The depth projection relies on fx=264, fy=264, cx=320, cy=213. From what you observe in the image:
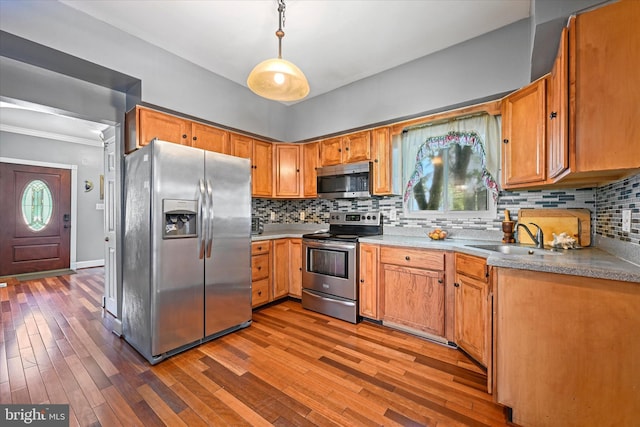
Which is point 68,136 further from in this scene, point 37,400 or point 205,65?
point 37,400

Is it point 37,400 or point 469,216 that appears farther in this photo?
point 469,216

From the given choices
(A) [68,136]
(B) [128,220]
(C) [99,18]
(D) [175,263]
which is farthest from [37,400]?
(A) [68,136]

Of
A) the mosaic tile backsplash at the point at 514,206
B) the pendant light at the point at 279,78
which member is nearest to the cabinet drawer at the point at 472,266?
the mosaic tile backsplash at the point at 514,206

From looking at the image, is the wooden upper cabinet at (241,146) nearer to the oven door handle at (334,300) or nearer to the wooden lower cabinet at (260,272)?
the wooden lower cabinet at (260,272)

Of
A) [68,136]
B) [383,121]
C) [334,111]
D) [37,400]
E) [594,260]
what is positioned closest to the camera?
[594,260]

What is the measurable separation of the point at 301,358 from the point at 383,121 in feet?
8.54

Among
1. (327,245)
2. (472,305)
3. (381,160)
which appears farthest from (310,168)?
(472,305)

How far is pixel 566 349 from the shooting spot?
1353 millimetres

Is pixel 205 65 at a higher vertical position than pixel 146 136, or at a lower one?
higher

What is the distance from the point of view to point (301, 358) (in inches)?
86.0

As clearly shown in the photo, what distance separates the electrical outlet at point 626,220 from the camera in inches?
60.6

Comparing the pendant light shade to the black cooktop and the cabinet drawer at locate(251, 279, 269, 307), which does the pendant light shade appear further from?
the cabinet drawer at locate(251, 279, 269, 307)

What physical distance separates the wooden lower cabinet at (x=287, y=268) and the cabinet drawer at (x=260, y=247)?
0.11 metres

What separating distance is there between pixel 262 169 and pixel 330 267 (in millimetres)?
1697
